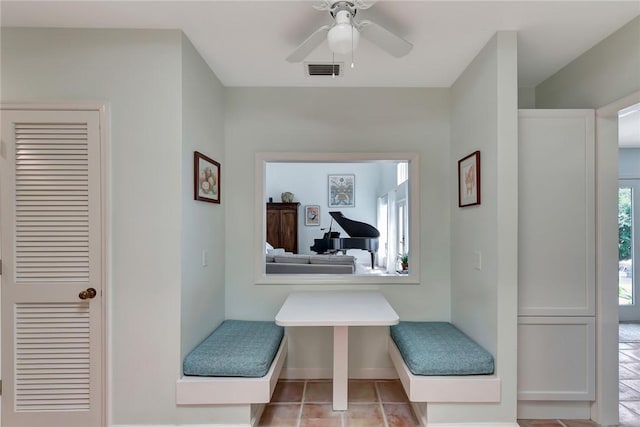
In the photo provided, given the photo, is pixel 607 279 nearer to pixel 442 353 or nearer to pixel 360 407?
pixel 442 353

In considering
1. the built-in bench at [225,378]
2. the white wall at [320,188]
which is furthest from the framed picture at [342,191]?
the built-in bench at [225,378]

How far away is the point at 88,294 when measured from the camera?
208 cm

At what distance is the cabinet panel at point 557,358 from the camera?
2.34 metres

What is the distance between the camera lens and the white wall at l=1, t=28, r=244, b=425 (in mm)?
2127

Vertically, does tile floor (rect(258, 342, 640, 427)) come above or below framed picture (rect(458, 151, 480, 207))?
below

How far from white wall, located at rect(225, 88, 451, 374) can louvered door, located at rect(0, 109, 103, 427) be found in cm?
110

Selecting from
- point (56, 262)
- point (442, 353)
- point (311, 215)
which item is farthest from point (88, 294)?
point (311, 215)

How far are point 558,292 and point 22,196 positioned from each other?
11.4 feet

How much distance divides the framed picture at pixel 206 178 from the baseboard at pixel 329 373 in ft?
5.30

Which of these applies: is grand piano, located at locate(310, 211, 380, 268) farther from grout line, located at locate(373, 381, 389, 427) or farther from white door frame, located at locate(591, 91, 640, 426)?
white door frame, located at locate(591, 91, 640, 426)

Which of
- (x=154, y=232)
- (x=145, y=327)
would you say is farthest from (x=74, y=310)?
(x=154, y=232)

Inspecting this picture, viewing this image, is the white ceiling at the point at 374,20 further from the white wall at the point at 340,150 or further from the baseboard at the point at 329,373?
the baseboard at the point at 329,373

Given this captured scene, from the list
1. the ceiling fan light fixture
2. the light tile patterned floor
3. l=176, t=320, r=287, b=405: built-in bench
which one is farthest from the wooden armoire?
the ceiling fan light fixture

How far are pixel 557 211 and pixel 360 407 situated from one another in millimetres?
1946
